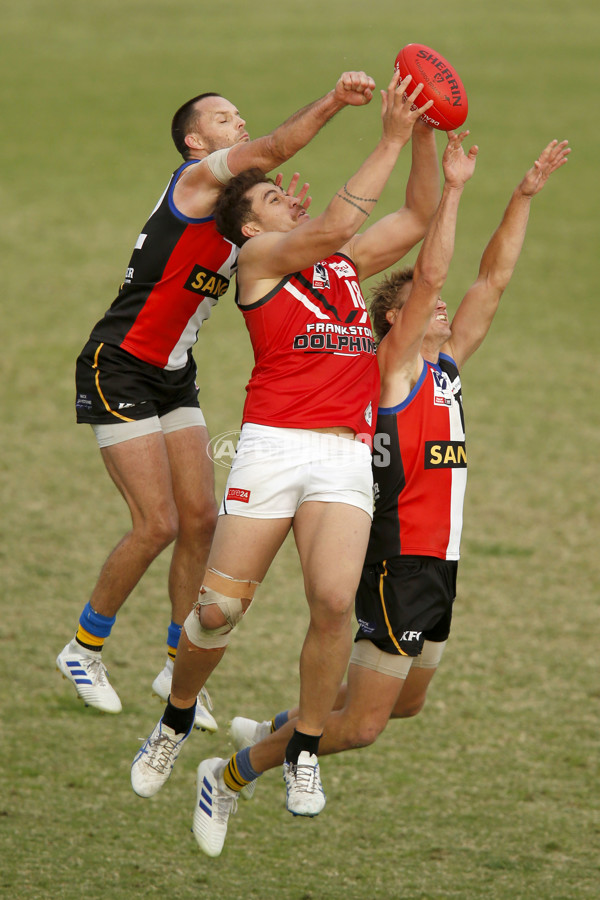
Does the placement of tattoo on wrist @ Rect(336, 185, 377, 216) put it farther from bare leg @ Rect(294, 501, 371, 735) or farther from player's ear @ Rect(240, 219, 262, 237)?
bare leg @ Rect(294, 501, 371, 735)

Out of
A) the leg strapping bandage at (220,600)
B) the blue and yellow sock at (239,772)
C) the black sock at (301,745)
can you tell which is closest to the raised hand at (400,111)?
the leg strapping bandage at (220,600)

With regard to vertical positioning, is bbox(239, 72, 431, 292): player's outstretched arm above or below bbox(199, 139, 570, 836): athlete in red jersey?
above

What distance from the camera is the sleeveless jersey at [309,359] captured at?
495 cm

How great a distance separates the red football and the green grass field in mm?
4202

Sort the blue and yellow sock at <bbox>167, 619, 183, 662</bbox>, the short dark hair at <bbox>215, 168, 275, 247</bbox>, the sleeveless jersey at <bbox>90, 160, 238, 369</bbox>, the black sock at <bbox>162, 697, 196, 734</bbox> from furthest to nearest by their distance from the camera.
Answer: 1. the blue and yellow sock at <bbox>167, 619, 183, 662</bbox>
2. the sleeveless jersey at <bbox>90, 160, 238, 369</bbox>
3. the black sock at <bbox>162, 697, 196, 734</bbox>
4. the short dark hair at <bbox>215, 168, 275, 247</bbox>

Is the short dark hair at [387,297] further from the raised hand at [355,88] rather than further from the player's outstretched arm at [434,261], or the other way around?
the raised hand at [355,88]

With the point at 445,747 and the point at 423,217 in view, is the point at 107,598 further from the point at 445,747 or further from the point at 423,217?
the point at 445,747

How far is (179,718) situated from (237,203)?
8.23ft

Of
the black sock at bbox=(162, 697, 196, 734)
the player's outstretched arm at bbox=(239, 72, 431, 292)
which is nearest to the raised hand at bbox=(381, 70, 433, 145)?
the player's outstretched arm at bbox=(239, 72, 431, 292)

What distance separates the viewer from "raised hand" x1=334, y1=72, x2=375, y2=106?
185 inches

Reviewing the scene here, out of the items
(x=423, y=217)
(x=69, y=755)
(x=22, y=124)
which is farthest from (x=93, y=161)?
(x=423, y=217)

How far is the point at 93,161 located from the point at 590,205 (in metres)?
9.13

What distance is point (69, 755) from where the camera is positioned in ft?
25.4

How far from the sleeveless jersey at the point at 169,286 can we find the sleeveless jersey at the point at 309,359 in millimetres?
706
